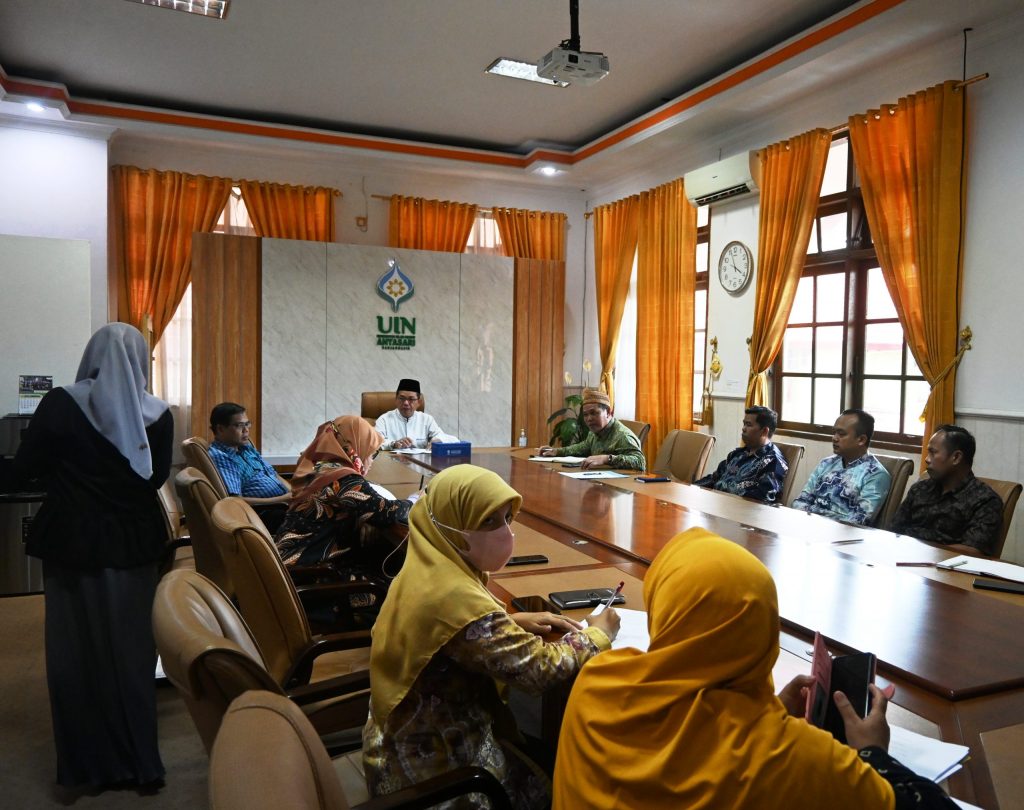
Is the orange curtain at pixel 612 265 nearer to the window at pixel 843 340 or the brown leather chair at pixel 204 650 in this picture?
the window at pixel 843 340

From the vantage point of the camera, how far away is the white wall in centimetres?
566

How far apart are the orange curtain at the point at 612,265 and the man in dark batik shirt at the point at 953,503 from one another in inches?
162

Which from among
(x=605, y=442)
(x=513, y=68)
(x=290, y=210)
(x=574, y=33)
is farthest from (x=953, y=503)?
(x=290, y=210)

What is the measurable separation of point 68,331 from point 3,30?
6.25 ft

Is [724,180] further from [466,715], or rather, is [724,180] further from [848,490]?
[466,715]

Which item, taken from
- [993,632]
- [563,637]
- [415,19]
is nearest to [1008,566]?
[993,632]

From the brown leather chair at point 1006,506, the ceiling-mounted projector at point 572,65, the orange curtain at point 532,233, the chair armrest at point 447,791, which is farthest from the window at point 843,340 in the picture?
the chair armrest at point 447,791

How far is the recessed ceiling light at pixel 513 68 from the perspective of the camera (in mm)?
4977

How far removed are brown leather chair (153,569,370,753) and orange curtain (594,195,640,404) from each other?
6.01 m

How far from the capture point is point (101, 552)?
2.26 metres

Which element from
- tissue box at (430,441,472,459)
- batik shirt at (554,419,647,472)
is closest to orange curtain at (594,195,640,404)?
batik shirt at (554,419,647,472)

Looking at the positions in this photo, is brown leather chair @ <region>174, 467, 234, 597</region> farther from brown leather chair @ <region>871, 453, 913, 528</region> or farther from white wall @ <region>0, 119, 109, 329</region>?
white wall @ <region>0, 119, 109, 329</region>

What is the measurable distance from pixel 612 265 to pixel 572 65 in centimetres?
357

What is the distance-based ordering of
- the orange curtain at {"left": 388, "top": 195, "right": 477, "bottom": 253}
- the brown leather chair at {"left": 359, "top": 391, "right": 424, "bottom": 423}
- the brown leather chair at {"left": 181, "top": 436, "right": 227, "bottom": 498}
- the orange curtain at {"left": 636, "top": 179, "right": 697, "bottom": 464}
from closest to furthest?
the brown leather chair at {"left": 181, "top": 436, "right": 227, "bottom": 498}
the brown leather chair at {"left": 359, "top": 391, "right": 424, "bottom": 423}
the orange curtain at {"left": 636, "top": 179, "right": 697, "bottom": 464}
the orange curtain at {"left": 388, "top": 195, "right": 477, "bottom": 253}
